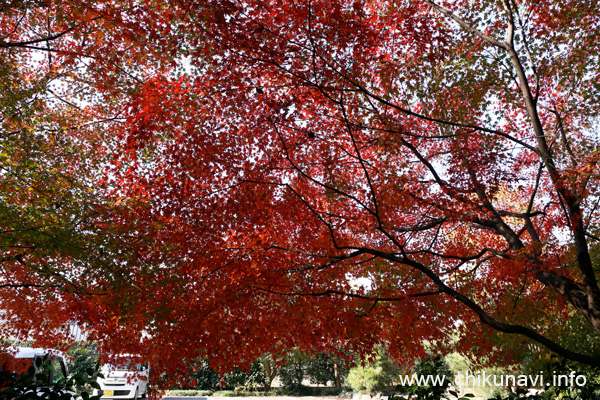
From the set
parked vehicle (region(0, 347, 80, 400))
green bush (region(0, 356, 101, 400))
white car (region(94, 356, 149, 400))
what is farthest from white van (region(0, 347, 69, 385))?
green bush (region(0, 356, 101, 400))

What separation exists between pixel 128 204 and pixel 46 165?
2.43m

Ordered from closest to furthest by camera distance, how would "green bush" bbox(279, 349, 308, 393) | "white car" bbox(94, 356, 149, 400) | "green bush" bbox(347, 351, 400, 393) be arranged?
"white car" bbox(94, 356, 149, 400) → "green bush" bbox(347, 351, 400, 393) → "green bush" bbox(279, 349, 308, 393)

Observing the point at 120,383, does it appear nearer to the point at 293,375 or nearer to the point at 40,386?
the point at 293,375

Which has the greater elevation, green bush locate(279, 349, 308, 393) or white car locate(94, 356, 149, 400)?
white car locate(94, 356, 149, 400)

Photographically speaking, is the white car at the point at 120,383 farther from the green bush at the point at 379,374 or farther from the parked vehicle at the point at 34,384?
the parked vehicle at the point at 34,384

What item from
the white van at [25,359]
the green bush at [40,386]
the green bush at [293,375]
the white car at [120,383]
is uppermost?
the green bush at [40,386]

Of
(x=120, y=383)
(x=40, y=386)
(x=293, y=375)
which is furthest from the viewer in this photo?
(x=293, y=375)

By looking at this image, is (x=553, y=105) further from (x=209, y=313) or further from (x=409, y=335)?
(x=209, y=313)

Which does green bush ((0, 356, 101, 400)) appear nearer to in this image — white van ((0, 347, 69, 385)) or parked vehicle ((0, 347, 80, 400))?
parked vehicle ((0, 347, 80, 400))

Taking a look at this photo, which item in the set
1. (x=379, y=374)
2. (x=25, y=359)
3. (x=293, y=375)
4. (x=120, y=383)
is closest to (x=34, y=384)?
(x=25, y=359)

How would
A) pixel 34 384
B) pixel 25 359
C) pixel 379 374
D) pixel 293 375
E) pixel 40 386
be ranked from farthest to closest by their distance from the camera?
1. pixel 293 375
2. pixel 379 374
3. pixel 25 359
4. pixel 34 384
5. pixel 40 386

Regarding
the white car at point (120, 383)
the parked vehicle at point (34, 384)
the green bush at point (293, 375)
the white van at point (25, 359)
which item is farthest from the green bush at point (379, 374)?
the parked vehicle at point (34, 384)

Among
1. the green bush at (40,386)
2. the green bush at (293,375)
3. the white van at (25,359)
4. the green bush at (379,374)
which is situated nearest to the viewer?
the green bush at (40,386)

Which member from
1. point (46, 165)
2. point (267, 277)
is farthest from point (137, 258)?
point (46, 165)
